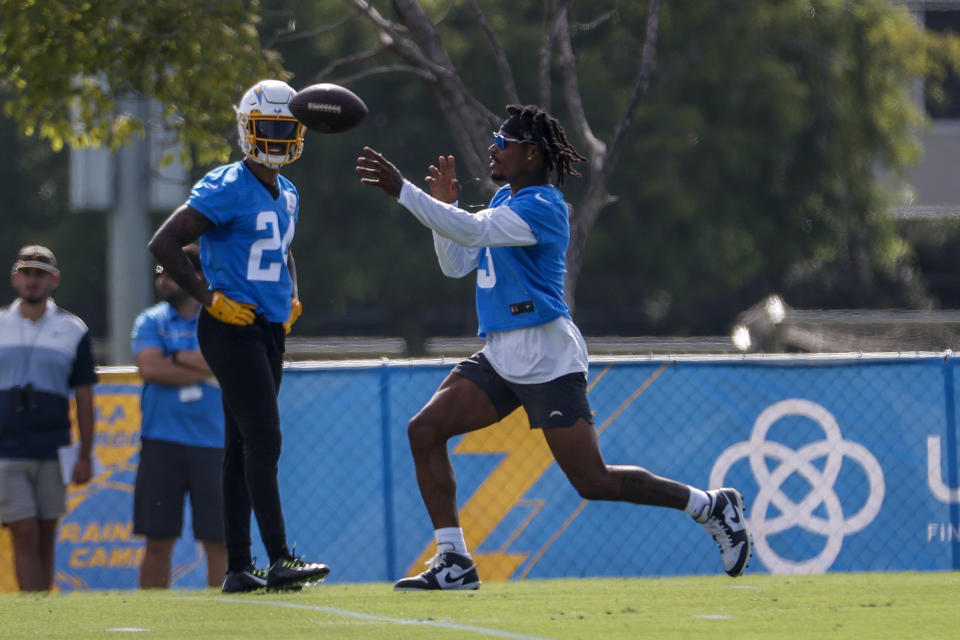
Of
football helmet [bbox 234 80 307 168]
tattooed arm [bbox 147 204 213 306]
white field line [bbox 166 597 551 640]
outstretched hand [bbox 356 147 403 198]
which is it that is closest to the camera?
white field line [bbox 166 597 551 640]

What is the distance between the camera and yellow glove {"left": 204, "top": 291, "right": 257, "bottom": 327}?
6426mm

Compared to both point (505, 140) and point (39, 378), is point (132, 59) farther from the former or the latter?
point (505, 140)

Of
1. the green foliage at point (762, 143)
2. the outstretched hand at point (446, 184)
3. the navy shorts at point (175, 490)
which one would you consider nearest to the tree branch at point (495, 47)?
the navy shorts at point (175, 490)

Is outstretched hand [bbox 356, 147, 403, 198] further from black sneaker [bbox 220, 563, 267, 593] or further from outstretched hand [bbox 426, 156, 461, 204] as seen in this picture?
black sneaker [bbox 220, 563, 267, 593]

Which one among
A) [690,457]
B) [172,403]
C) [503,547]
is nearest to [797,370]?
[690,457]

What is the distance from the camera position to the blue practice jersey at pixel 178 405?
9.09 meters

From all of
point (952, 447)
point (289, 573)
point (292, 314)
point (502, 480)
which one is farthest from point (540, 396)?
point (952, 447)

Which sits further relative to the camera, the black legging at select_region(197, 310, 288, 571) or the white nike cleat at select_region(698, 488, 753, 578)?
the white nike cleat at select_region(698, 488, 753, 578)

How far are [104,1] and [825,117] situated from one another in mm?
17458

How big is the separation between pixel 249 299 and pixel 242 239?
247 mm

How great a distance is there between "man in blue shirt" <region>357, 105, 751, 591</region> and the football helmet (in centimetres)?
40

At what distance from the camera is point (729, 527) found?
6.83 m

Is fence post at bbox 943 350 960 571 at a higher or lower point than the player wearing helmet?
lower

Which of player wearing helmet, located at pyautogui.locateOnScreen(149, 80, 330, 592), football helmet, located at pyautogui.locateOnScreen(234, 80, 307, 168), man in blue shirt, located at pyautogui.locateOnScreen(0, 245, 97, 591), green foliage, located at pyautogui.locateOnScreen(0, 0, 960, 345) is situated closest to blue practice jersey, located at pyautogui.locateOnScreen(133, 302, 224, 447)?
man in blue shirt, located at pyautogui.locateOnScreen(0, 245, 97, 591)
